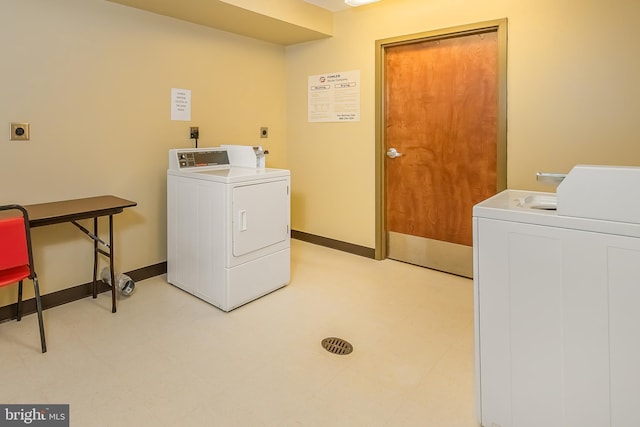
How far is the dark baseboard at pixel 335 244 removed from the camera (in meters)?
3.88

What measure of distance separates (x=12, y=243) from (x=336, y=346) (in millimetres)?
1806

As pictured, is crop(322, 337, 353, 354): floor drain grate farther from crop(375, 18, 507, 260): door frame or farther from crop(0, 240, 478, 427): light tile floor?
crop(375, 18, 507, 260): door frame

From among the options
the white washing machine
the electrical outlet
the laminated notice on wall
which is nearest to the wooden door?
the laminated notice on wall

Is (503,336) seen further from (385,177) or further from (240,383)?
(385,177)

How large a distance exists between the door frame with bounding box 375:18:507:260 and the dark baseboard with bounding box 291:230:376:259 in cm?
12

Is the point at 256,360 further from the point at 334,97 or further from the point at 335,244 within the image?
the point at 334,97

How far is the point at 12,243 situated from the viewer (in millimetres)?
1982

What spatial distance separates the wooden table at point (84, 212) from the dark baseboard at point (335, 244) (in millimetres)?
2071

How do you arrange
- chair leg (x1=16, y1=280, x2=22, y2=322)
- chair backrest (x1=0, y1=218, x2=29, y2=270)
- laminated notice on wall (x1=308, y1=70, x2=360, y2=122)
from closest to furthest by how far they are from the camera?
chair backrest (x1=0, y1=218, x2=29, y2=270) < chair leg (x1=16, y1=280, x2=22, y2=322) < laminated notice on wall (x1=308, y1=70, x2=360, y2=122)

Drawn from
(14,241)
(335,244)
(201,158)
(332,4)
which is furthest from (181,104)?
(335,244)

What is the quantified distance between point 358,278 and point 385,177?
103cm

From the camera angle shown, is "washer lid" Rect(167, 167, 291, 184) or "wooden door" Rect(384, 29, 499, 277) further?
"wooden door" Rect(384, 29, 499, 277)

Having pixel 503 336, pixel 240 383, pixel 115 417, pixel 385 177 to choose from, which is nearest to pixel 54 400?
pixel 115 417

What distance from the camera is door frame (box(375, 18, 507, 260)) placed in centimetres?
286
